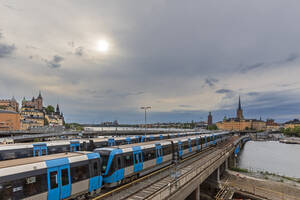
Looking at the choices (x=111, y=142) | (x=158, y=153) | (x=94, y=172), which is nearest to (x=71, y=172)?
(x=94, y=172)

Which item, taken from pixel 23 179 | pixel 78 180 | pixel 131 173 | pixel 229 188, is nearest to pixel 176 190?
pixel 131 173

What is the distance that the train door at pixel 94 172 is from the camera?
43.8 feet

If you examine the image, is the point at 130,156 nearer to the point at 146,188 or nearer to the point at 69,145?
the point at 146,188

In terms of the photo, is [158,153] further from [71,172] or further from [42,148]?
[42,148]

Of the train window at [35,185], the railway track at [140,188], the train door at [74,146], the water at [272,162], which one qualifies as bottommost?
the water at [272,162]

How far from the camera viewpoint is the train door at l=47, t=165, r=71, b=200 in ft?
35.9

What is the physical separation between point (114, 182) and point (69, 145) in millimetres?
11144

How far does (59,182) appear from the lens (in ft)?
37.2

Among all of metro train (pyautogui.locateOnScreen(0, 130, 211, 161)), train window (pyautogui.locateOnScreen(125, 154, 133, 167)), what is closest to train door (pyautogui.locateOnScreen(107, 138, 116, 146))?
metro train (pyautogui.locateOnScreen(0, 130, 211, 161))

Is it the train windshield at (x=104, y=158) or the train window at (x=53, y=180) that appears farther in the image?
the train windshield at (x=104, y=158)

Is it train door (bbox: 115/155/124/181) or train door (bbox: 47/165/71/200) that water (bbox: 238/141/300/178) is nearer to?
train door (bbox: 115/155/124/181)

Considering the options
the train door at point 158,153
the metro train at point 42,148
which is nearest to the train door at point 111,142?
the metro train at point 42,148

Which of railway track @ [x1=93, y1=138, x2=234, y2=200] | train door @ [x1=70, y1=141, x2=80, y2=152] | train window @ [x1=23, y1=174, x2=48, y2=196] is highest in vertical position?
train window @ [x1=23, y1=174, x2=48, y2=196]

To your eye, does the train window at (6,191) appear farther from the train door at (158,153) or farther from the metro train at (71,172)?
the train door at (158,153)
